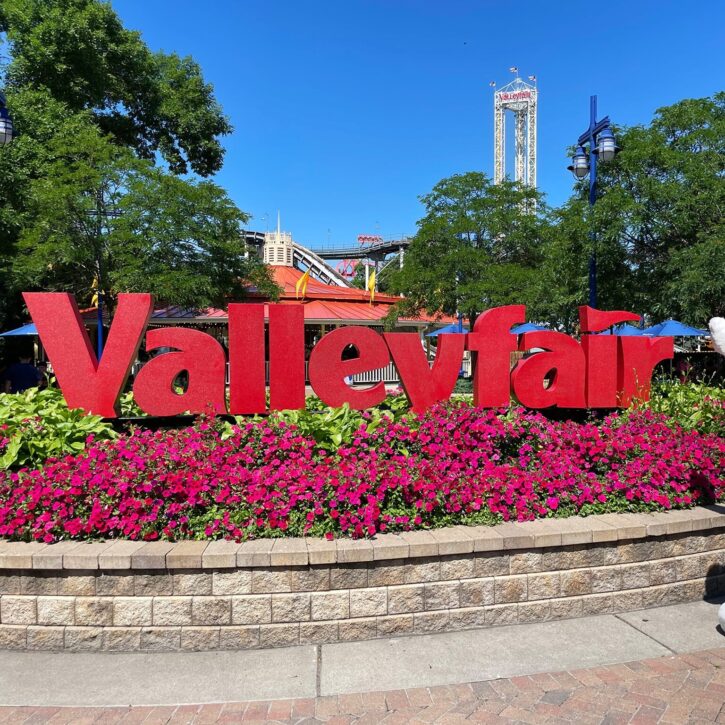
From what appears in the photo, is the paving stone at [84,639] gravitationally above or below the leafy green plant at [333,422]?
below

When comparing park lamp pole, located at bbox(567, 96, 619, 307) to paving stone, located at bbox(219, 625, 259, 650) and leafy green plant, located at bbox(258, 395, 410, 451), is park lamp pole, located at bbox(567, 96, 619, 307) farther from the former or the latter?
paving stone, located at bbox(219, 625, 259, 650)

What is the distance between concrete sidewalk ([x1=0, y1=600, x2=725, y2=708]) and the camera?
3.20 m

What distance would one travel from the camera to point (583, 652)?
3.60 m

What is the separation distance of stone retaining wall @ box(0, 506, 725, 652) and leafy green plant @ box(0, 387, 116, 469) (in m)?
1.35

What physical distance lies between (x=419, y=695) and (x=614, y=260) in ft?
39.2

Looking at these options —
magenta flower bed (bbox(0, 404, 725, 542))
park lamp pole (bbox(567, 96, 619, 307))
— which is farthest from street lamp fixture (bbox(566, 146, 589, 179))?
magenta flower bed (bbox(0, 404, 725, 542))

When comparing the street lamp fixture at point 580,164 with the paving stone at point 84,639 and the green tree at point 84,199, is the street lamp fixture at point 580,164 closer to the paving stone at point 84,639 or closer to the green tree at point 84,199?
the green tree at point 84,199

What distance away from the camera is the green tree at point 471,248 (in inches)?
717

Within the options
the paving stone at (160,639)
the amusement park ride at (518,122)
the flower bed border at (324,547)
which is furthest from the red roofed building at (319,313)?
the amusement park ride at (518,122)

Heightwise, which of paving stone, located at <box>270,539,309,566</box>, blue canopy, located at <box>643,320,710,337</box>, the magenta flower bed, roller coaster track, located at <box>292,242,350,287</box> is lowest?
paving stone, located at <box>270,539,309,566</box>

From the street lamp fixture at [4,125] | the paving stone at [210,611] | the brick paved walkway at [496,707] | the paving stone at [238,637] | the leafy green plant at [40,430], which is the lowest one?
the brick paved walkway at [496,707]

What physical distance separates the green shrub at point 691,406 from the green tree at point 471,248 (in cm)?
1010

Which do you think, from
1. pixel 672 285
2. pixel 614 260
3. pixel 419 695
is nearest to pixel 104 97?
pixel 614 260

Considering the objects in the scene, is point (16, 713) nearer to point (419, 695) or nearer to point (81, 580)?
point (81, 580)
